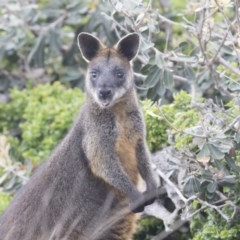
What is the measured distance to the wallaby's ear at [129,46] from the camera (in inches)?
263

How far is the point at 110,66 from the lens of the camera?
21.9 ft

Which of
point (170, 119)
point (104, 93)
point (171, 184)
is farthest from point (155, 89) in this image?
point (104, 93)

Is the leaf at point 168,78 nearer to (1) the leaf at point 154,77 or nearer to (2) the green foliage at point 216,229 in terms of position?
(1) the leaf at point 154,77

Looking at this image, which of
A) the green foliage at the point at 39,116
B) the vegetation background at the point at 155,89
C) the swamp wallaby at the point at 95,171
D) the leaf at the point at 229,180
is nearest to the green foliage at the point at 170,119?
the vegetation background at the point at 155,89

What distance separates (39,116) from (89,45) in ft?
8.23

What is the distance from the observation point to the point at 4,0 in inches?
391

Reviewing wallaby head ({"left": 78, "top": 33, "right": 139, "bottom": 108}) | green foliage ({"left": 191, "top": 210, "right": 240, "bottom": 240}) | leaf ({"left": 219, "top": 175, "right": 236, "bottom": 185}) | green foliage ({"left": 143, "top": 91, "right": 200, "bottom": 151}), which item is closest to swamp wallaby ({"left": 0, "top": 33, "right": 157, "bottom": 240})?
wallaby head ({"left": 78, "top": 33, "right": 139, "bottom": 108})

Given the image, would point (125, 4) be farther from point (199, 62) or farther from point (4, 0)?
point (4, 0)

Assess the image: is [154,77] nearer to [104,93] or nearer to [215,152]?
[104,93]

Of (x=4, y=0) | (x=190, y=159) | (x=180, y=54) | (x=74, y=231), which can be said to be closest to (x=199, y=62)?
(x=180, y=54)

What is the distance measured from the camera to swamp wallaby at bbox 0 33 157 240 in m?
6.64

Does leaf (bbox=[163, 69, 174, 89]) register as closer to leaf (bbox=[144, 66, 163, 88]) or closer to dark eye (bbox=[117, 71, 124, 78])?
leaf (bbox=[144, 66, 163, 88])

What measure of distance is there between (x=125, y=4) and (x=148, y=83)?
0.63 m

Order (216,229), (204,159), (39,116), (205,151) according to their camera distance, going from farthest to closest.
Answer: (39,116)
(216,229)
(204,159)
(205,151)
